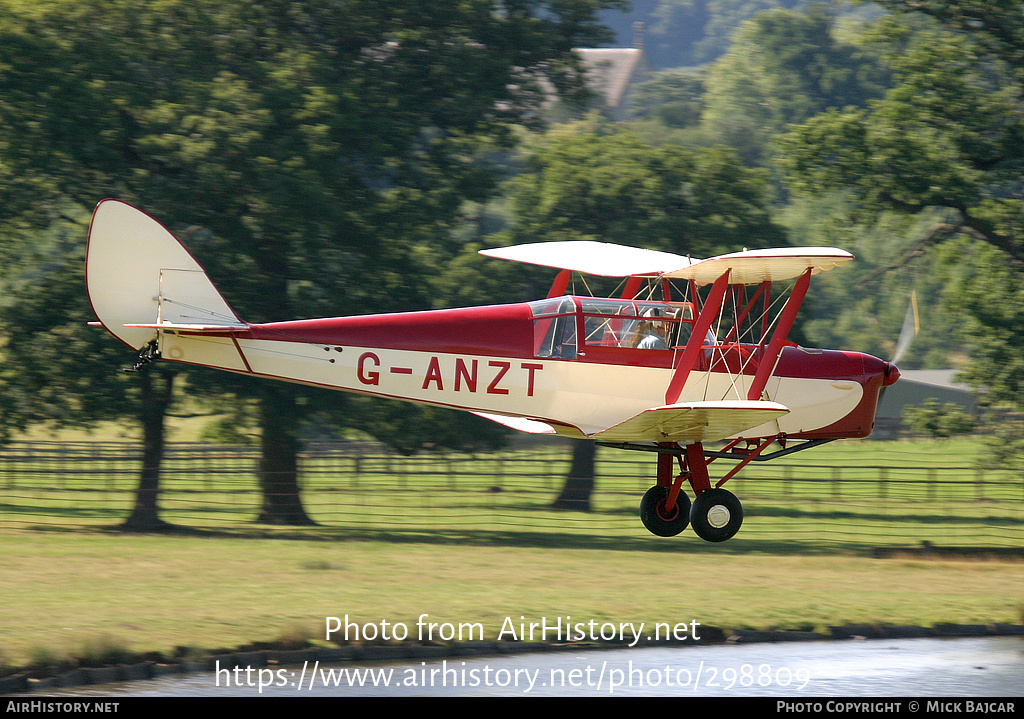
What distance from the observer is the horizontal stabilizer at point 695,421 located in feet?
37.0

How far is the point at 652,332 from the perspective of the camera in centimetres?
1261

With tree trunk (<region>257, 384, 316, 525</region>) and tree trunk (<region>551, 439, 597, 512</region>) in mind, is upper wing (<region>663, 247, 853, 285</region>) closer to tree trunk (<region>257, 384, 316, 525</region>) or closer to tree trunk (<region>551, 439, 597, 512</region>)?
tree trunk (<region>257, 384, 316, 525</region>)

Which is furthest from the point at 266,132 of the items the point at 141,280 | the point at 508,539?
the point at 141,280

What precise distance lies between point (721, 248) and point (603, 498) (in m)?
9.49

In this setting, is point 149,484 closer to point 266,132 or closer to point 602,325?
point 266,132

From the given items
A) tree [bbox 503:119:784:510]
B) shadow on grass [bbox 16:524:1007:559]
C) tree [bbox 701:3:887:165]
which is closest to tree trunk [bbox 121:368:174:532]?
shadow on grass [bbox 16:524:1007:559]

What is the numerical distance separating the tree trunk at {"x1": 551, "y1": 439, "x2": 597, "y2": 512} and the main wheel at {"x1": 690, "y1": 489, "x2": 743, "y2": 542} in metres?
20.3

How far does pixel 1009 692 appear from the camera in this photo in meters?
23.2

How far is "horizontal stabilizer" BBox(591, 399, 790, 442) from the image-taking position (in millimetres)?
11281

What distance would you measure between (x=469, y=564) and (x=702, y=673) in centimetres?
582

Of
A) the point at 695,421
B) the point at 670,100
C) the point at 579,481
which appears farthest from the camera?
the point at 670,100

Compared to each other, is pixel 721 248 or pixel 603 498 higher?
pixel 721 248

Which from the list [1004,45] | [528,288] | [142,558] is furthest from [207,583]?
[1004,45]

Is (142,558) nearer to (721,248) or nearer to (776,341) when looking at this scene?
(721,248)
